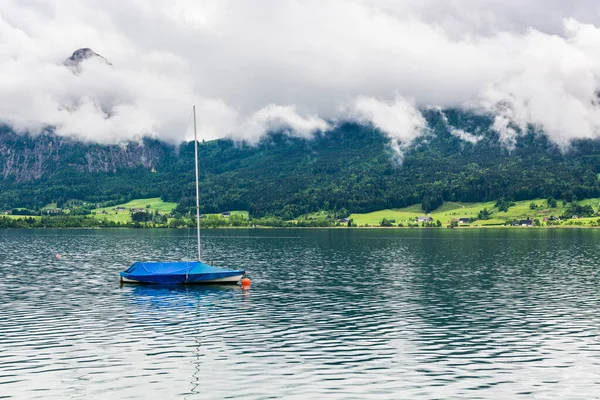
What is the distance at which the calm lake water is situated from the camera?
42031 millimetres

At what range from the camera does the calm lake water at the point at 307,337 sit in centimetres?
4203

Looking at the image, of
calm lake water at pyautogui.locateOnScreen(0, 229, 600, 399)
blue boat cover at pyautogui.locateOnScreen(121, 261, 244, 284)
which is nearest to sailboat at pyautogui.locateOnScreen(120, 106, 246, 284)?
blue boat cover at pyautogui.locateOnScreen(121, 261, 244, 284)

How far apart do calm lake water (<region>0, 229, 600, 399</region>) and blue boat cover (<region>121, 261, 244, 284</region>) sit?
2.17 metres

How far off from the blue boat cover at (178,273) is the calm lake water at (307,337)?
2.17 meters

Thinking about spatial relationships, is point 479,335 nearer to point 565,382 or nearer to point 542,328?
point 542,328

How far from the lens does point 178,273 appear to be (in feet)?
324

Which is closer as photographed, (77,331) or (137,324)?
(77,331)

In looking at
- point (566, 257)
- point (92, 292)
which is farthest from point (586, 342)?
point (566, 257)

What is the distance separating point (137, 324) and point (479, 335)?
33441 mm

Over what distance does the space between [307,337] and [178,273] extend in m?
45.3

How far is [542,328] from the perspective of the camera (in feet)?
204

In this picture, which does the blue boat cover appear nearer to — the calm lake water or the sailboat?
the sailboat

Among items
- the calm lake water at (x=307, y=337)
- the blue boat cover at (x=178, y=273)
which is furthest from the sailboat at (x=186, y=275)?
the calm lake water at (x=307, y=337)

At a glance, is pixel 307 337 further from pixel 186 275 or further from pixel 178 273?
pixel 178 273
